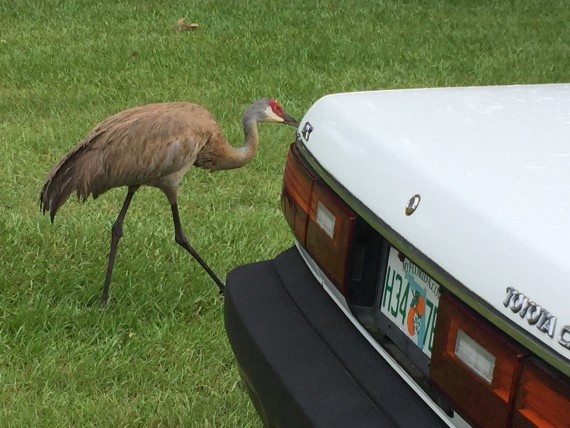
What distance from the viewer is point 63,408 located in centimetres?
361

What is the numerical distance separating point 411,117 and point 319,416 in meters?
0.85

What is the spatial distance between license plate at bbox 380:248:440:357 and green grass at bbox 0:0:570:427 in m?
1.30

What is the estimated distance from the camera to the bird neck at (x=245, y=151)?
4.68 metres

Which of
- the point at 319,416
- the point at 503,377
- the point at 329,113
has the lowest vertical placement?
the point at 319,416

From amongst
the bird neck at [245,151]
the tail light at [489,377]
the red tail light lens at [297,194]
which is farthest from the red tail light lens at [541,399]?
the bird neck at [245,151]

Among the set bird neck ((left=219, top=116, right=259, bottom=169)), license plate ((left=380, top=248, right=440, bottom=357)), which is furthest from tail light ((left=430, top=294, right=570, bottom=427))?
bird neck ((left=219, top=116, right=259, bottom=169))

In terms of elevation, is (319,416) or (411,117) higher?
(411,117)

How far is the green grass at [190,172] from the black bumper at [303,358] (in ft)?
2.79

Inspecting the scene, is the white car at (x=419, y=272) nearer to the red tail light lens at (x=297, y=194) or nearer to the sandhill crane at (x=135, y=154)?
the red tail light lens at (x=297, y=194)

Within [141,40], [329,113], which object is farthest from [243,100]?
[329,113]

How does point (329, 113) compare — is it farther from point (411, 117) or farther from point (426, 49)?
point (426, 49)

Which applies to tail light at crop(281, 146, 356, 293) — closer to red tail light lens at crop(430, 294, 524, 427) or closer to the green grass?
red tail light lens at crop(430, 294, 524, 427)

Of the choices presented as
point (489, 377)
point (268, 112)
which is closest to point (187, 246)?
point (268, 112)

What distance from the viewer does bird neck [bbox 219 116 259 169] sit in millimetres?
4676
